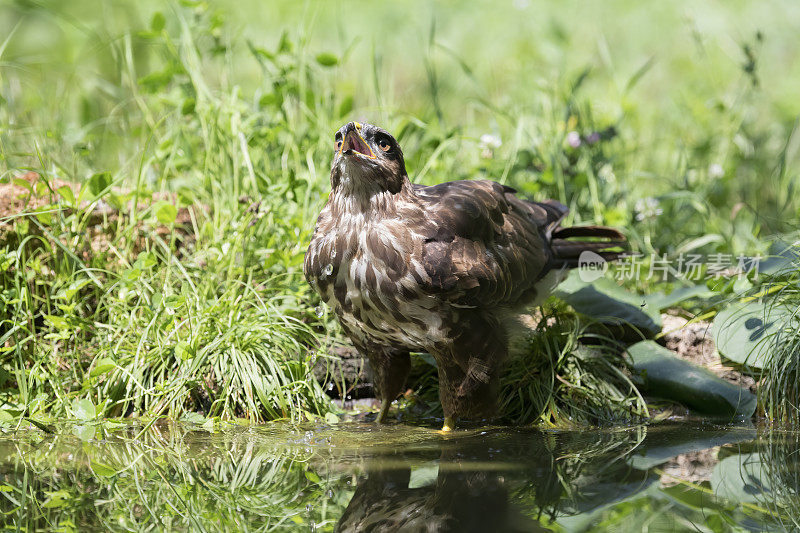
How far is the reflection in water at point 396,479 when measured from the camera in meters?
2.25

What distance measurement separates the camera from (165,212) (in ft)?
13.2

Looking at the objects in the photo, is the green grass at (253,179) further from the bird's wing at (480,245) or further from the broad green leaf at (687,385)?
the bird's wing at (480,245)

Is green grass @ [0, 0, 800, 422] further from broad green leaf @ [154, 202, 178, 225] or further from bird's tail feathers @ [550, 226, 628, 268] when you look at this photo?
bird's tail feathers @ [550, 226, 628, 268]

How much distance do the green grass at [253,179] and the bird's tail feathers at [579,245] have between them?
0.39 metres

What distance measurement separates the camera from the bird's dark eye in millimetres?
3375

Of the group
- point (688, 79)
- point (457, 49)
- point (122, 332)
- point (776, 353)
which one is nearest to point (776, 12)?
point (688, 79)

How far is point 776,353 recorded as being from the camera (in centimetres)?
358

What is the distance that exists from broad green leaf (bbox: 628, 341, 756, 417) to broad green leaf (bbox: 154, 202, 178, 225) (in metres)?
2.32

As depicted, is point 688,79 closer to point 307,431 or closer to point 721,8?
point 721,8

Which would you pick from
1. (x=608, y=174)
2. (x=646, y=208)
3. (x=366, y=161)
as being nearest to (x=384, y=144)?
(x=366, y=161)

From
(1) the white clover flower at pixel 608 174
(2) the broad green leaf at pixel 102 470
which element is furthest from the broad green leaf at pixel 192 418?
(1) the white clover flower at pixel 608 174

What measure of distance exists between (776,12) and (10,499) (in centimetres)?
882

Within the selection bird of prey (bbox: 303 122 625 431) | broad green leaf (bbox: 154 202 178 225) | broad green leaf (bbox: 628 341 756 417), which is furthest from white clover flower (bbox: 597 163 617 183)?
broad green leaf (bbox: 154 202 178 225)

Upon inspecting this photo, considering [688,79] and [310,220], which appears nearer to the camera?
[310,220]
